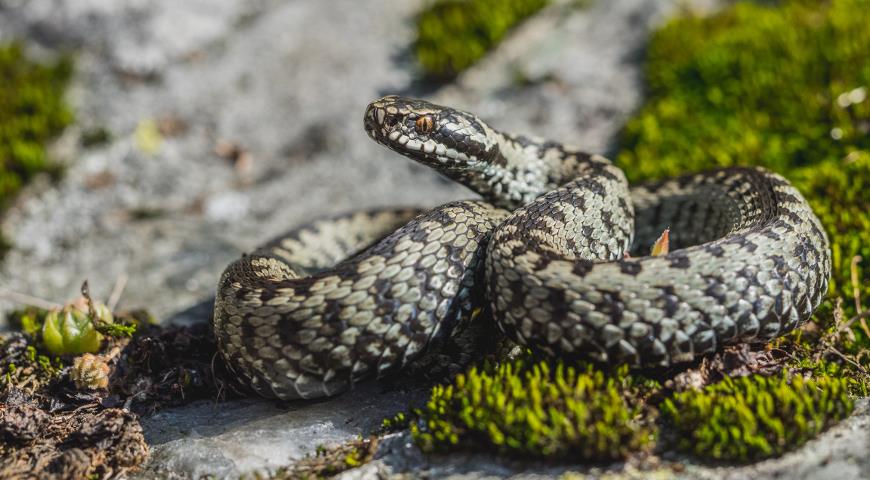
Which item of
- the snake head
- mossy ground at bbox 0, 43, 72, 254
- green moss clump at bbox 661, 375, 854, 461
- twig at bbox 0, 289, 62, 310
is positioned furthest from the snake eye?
mossy ground at bbox 0, 43, 72, 254

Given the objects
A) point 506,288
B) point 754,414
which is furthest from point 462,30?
point 754,414

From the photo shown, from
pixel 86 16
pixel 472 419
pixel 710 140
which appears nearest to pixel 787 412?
pixel 472 419

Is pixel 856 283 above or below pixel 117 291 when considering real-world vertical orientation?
below

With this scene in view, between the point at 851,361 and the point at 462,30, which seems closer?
the point at 851,361

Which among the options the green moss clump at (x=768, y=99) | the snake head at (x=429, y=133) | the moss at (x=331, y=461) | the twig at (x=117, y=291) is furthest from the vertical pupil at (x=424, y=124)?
the twig at (x=117, y=291)

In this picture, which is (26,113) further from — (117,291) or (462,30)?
(462,30)

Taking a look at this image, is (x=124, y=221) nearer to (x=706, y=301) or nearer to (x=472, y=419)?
(x=472, y=419)
